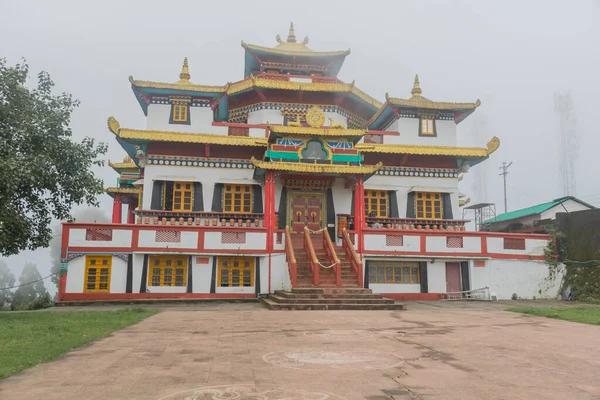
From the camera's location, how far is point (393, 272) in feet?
65.2

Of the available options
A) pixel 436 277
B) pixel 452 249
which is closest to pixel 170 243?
pixel 436 277

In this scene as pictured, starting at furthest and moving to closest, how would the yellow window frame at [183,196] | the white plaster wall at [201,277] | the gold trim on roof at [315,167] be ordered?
the yellow window frame at [183,196] < the gold trim on roof at [315,167] < the white plaster wall at [201,277]

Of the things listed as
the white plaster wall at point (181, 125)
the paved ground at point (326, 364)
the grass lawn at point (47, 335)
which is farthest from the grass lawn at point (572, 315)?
the white plaster wall at point (181, 125)

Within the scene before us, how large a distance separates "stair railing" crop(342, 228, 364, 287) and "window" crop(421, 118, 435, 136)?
877cm

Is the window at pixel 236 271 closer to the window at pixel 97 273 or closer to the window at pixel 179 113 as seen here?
the window at pixel 97 273

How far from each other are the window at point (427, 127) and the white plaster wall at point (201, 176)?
941 cm

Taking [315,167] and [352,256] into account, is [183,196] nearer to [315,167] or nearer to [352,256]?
[315,167]

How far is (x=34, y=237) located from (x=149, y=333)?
7741 millimetres

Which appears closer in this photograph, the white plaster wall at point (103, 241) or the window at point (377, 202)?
the white plaster wall at point (103, 241)

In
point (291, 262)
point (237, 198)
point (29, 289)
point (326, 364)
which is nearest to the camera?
point (326, 364)

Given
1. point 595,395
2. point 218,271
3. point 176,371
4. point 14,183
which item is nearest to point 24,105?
point 14,183

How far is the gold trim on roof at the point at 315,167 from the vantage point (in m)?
18.7

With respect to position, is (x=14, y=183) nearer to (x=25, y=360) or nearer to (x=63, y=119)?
(x=63, y=119)

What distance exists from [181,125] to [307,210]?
7.59 m
